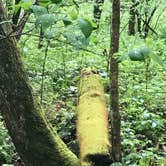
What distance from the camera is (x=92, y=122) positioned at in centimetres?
445

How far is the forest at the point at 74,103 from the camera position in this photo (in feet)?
5.42

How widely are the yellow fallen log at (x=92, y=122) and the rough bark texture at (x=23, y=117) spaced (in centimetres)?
22

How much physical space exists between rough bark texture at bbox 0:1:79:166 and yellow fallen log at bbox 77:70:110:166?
0.22 m

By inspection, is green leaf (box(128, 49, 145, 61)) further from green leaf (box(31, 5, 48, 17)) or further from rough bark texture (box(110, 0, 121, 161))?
rough bark texture (box(110, 0, 121, 161))

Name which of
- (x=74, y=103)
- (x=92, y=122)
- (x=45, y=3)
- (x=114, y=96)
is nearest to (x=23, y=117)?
(x=114, y=96)

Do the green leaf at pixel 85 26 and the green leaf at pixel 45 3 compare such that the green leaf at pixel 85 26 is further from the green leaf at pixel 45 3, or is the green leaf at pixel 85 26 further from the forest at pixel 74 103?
the green leaf at pixel 45 3

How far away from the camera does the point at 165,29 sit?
49.7ft

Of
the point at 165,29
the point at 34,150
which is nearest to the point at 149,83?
the point at 34,150

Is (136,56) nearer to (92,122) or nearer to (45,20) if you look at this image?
(45,20)

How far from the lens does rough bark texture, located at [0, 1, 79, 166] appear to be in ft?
10.7

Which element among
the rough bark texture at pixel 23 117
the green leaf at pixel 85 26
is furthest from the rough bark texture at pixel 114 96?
the green leaf at pixel 85 26

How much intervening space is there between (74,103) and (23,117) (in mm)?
2818

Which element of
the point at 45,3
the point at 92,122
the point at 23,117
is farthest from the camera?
the point at 92,122

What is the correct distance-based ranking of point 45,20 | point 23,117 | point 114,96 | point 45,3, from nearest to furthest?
point 45,20 < point 45,3 < point 23,117 < point 114,96
